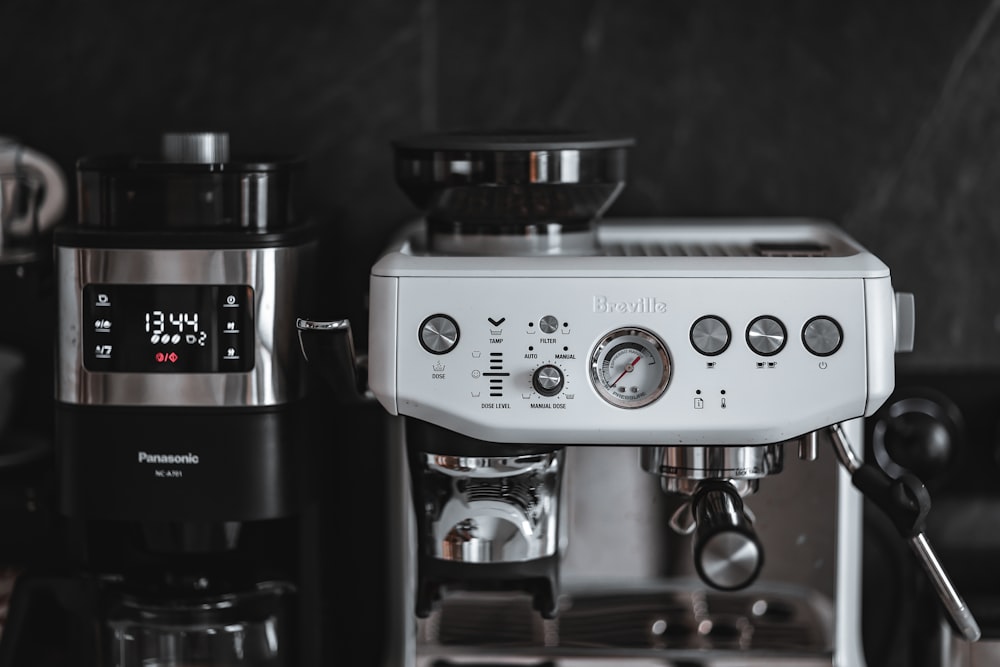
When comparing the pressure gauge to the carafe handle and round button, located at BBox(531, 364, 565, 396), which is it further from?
the carafe handle

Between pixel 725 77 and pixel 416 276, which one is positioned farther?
pixel 725 77

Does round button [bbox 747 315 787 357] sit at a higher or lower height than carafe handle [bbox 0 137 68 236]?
lower

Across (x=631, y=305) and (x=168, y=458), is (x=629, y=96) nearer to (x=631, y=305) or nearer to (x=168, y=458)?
(x=631, y=305)

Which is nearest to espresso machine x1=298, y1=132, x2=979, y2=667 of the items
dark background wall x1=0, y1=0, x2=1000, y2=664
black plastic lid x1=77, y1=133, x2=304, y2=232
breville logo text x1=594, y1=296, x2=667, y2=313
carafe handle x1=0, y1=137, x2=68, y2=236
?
breville logo text x1=594, y1=296, x2=667, y2=313

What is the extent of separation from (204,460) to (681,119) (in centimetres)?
55

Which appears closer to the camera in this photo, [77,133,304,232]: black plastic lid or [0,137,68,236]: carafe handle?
[77,133,304,232]: black plastic lid

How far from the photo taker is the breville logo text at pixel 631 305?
29.5 inches

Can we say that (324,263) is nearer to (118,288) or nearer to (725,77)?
(118,288)

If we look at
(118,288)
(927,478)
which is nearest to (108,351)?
(118,288)

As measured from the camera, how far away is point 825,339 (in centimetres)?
74

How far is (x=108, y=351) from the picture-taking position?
2.66 feet

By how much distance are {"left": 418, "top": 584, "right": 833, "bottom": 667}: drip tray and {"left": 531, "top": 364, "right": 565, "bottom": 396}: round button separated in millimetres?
248

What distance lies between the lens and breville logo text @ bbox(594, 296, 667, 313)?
0.75 m

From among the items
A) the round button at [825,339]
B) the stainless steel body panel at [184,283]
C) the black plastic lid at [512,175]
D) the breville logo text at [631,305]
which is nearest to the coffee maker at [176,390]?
the stainless steel body panel at [184,283]
